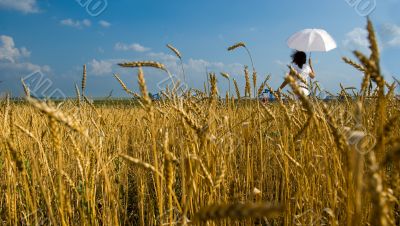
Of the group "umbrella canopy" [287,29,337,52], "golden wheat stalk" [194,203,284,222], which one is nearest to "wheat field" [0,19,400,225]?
"golden wheat stalk" [194,203,284,222]

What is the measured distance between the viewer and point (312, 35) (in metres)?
6.46

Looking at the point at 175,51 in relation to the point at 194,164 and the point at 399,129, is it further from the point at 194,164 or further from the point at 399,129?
the point at 399,129

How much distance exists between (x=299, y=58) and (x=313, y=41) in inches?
39.2

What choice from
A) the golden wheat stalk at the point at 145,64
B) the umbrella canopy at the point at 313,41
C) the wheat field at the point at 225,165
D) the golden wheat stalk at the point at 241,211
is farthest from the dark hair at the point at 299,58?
the golden wheat stalk at the point at 241,211

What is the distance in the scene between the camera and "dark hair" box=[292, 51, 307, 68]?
5.49 meters

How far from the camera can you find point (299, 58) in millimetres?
5551

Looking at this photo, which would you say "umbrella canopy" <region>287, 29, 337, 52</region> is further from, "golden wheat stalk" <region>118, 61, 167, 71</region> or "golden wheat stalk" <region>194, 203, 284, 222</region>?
"golden wheat stalk" <region>194, 203, 284, 222</region>

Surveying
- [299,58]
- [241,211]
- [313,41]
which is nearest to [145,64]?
[241,211]

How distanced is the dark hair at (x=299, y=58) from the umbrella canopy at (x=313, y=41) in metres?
0.72

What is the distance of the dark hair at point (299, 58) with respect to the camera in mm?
5487

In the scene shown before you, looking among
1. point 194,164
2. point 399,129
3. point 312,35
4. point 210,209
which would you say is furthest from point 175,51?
point 312,35

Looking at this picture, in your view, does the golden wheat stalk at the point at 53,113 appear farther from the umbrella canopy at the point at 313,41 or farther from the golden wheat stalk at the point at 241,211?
the umbrella canopy at the point at 313,41

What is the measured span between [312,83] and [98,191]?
1.60m

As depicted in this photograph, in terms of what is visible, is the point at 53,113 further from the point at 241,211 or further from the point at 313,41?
the point at 313,41
